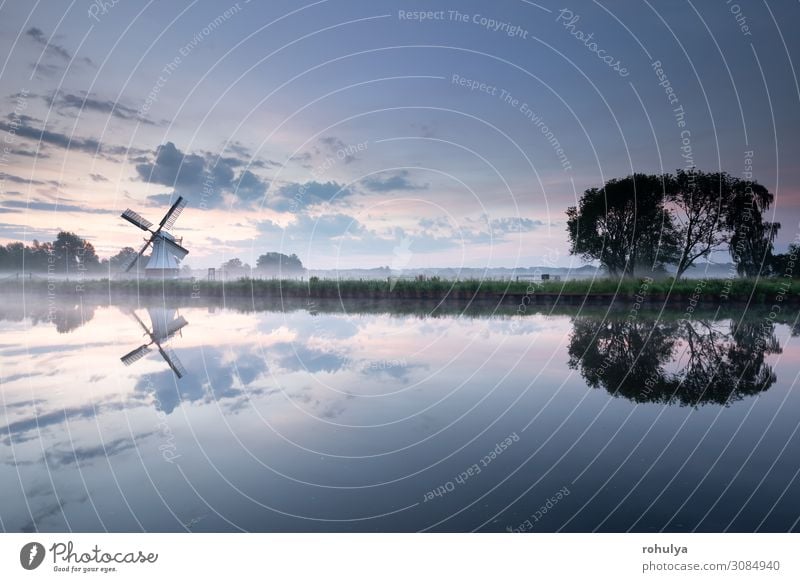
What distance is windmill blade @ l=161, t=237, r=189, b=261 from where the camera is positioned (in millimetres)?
52688

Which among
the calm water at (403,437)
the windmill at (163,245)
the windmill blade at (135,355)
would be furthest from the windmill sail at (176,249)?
the windmill blade at (135,355)

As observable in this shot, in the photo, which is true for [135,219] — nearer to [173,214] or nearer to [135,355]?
[173,214]

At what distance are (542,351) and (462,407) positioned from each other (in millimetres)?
6228

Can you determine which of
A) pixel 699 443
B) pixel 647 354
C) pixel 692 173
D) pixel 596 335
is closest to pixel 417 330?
pixel 596 335

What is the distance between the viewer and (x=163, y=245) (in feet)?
172

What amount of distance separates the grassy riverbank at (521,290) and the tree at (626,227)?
5.92 meters

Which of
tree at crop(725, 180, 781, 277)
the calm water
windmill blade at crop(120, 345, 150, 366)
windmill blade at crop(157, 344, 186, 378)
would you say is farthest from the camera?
tree at crop(725, 180, 781, 277)

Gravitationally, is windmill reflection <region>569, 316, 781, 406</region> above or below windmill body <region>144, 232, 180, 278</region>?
Answer: below

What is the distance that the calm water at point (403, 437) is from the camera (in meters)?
5.98

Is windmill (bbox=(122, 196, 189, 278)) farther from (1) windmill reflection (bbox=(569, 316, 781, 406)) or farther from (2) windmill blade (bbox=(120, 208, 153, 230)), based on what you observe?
(1) windmill reflection (bbox=(569, 316, 781, 406))

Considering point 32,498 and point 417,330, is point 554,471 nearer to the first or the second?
point 32,498
